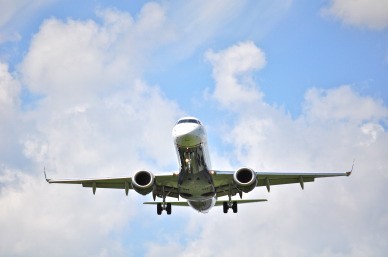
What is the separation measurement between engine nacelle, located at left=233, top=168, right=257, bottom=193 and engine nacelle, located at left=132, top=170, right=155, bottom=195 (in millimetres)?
4728

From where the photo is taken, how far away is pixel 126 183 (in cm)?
4159

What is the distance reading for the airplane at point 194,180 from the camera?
36.6 meters

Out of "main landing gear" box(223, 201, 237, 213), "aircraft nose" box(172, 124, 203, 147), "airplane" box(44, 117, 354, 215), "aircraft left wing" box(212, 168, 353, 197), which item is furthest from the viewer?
"main landing gear" box(223, 201, 237, 213)

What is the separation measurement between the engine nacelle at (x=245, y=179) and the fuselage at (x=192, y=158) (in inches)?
68.3

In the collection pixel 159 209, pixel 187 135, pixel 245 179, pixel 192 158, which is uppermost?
pixel 187 135

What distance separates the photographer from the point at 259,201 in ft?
147

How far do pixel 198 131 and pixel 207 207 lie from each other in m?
8.79

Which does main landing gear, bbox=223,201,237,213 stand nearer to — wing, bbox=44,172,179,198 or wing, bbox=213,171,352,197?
wing, bbox=213,171,352,197

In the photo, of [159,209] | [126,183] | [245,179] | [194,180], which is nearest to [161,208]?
[159,209]

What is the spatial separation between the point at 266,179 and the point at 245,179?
14.8ft

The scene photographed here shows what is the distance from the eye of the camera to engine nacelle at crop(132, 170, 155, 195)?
37.1m

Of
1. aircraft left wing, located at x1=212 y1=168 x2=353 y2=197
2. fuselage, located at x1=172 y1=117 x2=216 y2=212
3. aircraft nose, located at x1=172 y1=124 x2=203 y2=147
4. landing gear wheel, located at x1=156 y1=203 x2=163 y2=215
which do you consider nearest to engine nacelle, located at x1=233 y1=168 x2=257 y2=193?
aircraft left wing, located at x1=212 y1=168 x2=353 y2=197

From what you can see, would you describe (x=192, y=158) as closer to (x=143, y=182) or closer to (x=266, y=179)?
(x=143, y=182)

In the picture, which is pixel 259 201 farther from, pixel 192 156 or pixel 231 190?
pixel 192 156
